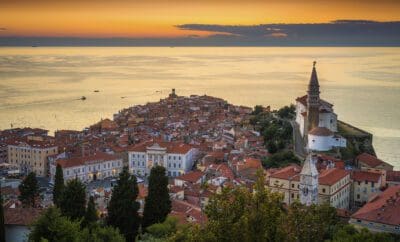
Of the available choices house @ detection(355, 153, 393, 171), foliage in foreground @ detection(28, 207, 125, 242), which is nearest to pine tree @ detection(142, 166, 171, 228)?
foliage in foreground @ detection(28, 207, 125, 242)

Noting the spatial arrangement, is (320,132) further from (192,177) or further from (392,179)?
(192,177)

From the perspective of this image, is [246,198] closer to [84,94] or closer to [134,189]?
[134,189]

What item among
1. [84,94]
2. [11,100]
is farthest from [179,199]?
[84,94]

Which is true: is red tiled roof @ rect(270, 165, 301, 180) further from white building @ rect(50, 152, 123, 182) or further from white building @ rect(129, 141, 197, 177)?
white building @ rect(50, 152, 123, 182)

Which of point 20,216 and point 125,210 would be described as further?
point 125,210

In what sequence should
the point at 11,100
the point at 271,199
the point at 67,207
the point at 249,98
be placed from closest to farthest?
the point at 271,199
the point at 67,207
the point at 11,100
the point at 249,98

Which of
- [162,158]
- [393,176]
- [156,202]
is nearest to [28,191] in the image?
[156,202]

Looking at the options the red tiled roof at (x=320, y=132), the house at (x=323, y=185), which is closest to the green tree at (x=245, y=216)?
the house at (x=323, y=185)
